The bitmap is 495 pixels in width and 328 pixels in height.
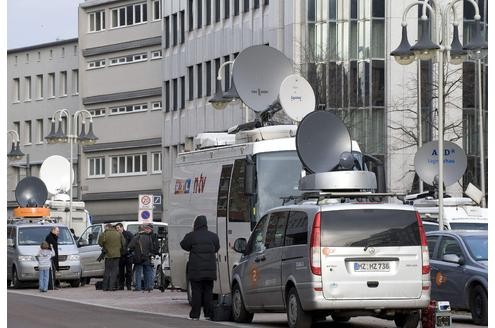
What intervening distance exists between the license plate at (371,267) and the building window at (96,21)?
7498cm

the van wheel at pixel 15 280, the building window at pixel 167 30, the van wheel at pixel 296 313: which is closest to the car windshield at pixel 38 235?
the van wheel at pixel 15 280

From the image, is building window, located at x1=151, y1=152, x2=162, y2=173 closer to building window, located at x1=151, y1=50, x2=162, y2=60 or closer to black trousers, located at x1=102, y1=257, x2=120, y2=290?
building window, located at x1=151, y1=50, x2=162, y2=60

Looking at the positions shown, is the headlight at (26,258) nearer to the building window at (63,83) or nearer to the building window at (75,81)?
the building window at (75,81)

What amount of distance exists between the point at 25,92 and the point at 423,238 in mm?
85321

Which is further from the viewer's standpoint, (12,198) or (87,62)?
(12,198)

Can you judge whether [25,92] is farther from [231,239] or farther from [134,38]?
[231,239]

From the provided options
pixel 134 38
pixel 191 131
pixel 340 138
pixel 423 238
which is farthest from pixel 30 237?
pixel 134 38

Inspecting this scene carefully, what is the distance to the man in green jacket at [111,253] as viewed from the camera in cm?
4012

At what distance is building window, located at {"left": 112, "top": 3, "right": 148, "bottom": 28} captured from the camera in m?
91.4

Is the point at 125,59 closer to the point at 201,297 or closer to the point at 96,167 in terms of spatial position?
the point at 96,167

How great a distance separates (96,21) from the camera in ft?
313

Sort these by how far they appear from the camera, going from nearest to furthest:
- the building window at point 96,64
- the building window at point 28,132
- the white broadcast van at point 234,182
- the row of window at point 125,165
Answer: the white broadcast van at point 234,182 → the row of window at point 125,165 → the building window at point 96,64 → the building window at point 28,132

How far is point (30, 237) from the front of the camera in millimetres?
43406
